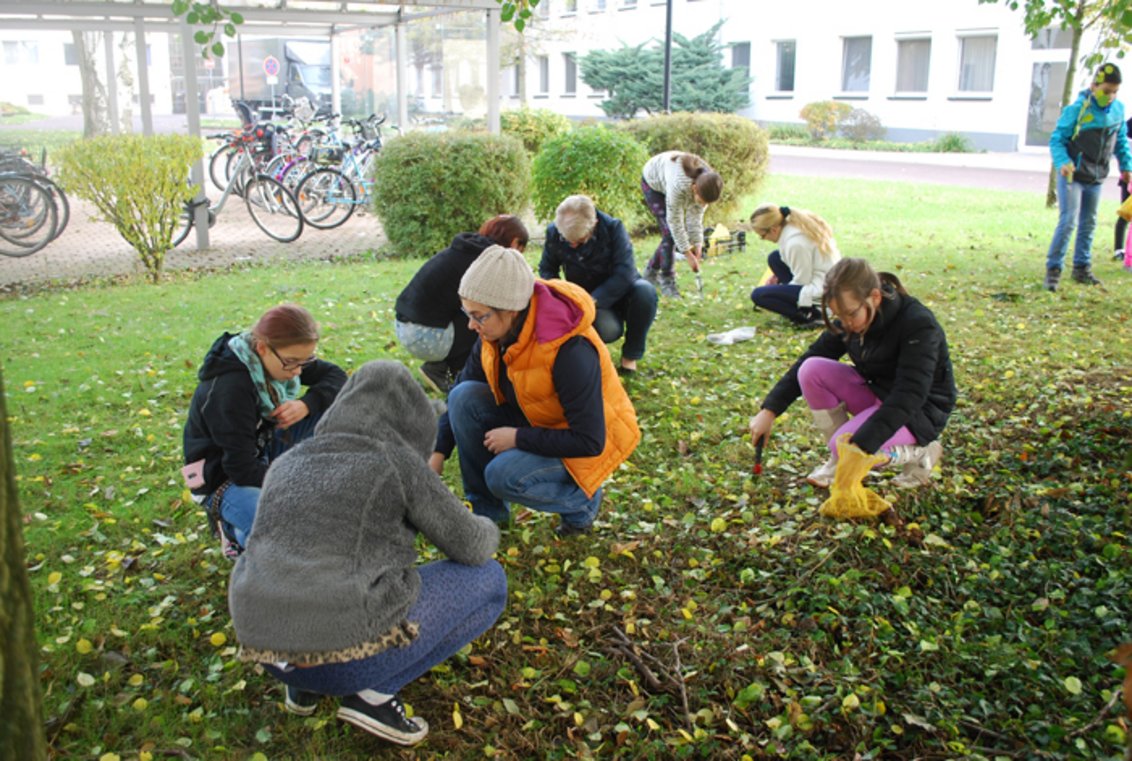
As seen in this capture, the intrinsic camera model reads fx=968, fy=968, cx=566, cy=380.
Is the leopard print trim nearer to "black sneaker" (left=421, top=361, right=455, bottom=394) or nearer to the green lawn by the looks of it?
the green lawn

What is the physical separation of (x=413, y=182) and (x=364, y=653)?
28.4ft

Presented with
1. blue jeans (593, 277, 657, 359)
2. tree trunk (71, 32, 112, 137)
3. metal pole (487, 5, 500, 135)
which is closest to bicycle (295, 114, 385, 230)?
metal pole (487, 5, 500, 135)

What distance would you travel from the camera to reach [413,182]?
10.5 m

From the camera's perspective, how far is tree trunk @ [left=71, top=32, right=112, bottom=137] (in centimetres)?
2272

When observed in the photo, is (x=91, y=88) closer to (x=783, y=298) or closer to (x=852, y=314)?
(x=783, y=298)

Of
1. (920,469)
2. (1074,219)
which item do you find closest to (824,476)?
(920,469)

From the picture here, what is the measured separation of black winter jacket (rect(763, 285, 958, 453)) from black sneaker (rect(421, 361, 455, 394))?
6.94 feet

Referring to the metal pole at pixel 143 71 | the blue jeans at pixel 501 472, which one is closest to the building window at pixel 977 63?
the metal pole at pixel 143 71

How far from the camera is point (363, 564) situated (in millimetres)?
2408

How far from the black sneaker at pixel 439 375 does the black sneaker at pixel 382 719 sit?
9.49ft

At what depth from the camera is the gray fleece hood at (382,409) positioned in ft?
8.23

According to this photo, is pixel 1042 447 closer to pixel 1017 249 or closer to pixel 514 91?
pixel 1017 249

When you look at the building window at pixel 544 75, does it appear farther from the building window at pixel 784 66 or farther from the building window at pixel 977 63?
the building window at pixel 977 63

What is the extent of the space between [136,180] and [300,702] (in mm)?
7572
